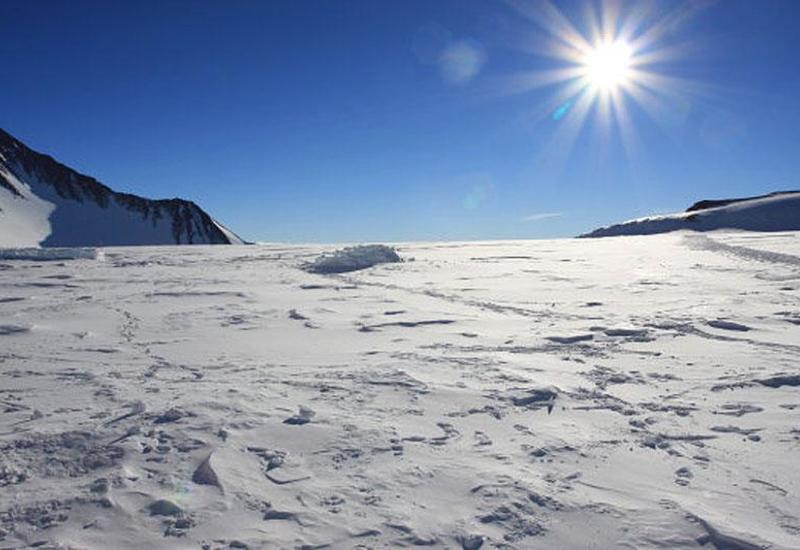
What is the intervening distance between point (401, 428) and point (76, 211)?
139 metres

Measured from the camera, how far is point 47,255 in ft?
54.4

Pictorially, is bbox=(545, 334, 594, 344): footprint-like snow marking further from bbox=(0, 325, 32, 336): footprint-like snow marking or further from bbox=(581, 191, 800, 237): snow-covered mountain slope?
bbox=(581, 191, 800, 237): snow-covered mountain slope

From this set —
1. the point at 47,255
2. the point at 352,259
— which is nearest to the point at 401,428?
the point at 352,259

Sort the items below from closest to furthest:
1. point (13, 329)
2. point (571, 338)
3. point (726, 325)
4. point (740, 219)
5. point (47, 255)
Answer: point (571, 338) → point (13, 329) → point (726, 325) → point (47, 255) → point (740, 219)

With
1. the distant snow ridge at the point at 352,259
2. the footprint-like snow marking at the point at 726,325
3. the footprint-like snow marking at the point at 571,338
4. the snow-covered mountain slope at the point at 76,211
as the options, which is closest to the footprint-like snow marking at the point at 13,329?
the footprint-like snow marking at the point at 571,338

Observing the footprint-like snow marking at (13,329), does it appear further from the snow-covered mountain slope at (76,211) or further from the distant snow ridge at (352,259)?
the snow-covered mountain slope at (76,211)

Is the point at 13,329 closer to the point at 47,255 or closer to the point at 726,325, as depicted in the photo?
the point at 726,325

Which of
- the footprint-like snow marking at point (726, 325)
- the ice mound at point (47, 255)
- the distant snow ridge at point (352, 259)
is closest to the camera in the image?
the footprint-like snow marking at point (726, 325)

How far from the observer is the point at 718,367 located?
4988 millimetres

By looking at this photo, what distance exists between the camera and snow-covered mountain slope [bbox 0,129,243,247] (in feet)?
357

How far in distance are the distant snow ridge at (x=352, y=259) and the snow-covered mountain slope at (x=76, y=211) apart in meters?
106

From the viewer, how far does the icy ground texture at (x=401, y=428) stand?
249 centimetres

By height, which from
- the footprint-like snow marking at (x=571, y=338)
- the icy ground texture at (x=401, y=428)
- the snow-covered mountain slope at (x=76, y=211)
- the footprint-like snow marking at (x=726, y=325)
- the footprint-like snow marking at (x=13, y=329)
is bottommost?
the footprint-like snow marking at (x=13, y=329)

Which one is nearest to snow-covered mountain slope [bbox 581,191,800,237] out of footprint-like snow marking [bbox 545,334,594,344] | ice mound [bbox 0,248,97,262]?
ice mound [bbox 0,248,97,262]
